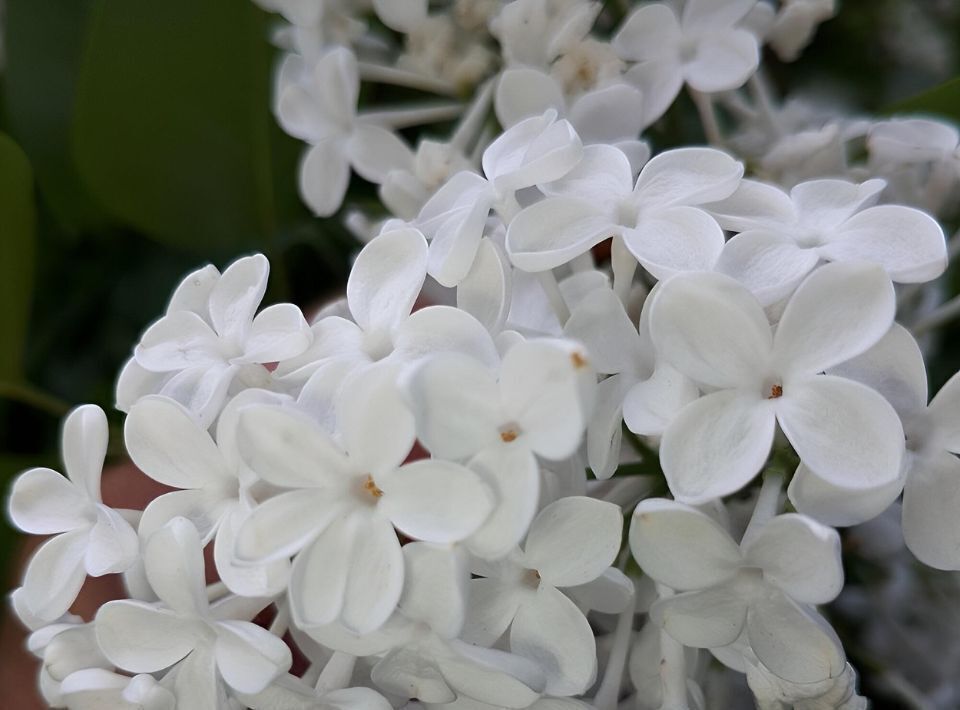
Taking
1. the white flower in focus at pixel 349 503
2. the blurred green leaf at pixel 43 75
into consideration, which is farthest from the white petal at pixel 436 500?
the blurred green leaf at pixel 43 75

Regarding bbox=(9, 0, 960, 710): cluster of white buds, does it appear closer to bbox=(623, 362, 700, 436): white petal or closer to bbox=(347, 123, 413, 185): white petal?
bbox=(623, 362, 700, 436): white petal

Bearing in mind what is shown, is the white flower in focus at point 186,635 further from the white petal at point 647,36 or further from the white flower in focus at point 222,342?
the white petal at point 647,36

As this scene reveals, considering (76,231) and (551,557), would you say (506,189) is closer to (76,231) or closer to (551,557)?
(551,557)

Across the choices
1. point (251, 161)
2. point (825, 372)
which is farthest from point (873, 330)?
point (251, 161)

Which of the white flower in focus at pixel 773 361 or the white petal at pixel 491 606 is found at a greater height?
the white flower in focus at pixel 773 361

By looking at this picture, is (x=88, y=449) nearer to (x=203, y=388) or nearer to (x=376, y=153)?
(x=203, y=388)

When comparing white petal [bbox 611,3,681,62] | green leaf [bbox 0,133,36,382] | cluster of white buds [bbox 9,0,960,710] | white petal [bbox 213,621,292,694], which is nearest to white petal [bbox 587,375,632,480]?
cluster of white buds [bbox 9,0,960,710]
